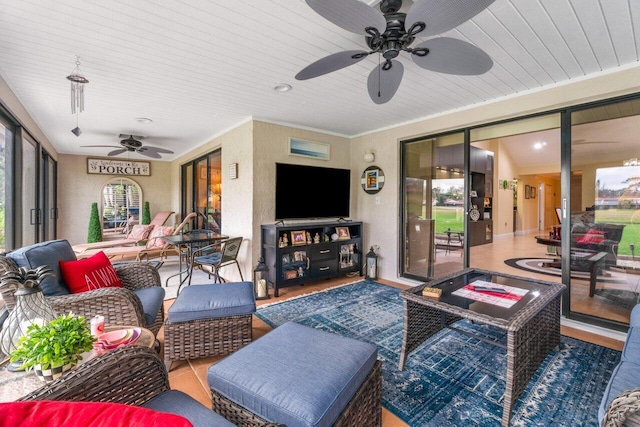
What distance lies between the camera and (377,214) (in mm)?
4637

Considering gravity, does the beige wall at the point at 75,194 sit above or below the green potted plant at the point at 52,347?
above

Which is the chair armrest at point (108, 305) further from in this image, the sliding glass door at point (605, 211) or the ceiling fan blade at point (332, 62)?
the sliding glass door at point (605, 211)

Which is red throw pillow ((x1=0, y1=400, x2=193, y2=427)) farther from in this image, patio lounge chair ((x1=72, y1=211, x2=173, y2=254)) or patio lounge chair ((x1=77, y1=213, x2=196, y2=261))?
patio lounge chair ((x1=72, y1=211, x2=173, y2=254))

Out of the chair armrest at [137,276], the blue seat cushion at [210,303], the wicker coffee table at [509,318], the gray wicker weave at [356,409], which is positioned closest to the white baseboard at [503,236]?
the wicker coffee table at [509,318]

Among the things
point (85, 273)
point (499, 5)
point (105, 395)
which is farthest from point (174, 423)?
point (499, 5)

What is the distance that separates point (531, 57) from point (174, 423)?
124 inches

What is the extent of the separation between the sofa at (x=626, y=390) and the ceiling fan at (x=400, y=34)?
1.54 m

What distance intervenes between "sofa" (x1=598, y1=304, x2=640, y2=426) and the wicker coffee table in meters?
0.39

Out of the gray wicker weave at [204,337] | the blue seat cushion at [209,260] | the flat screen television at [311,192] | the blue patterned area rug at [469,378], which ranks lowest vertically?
the blue patterned area rug at [469,378]

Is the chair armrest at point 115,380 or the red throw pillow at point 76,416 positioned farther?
the chair armrest at point 115,380

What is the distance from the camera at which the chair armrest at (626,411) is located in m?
0.88

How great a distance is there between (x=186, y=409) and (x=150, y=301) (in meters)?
1.35

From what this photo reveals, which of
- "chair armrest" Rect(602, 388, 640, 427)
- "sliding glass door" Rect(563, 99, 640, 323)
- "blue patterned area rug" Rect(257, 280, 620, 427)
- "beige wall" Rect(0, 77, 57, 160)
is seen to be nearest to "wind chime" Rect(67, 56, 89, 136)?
"beige wall" Rect(0, 77, 57, 160)

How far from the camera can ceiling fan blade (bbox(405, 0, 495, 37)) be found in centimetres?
128
